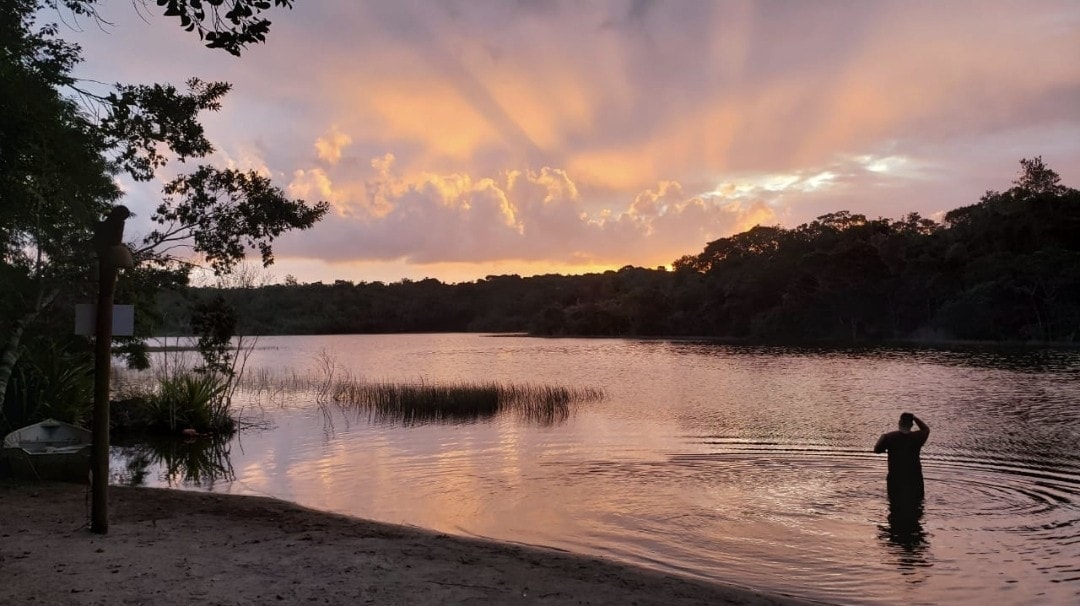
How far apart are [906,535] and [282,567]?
23.4 feet

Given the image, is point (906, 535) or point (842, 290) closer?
point (906, 535)

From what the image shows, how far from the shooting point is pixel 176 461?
14727 mm

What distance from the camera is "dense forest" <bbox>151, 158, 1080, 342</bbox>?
185ft

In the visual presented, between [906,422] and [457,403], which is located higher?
[906,422]

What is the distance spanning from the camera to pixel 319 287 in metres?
134

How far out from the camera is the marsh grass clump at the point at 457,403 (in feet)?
70.8

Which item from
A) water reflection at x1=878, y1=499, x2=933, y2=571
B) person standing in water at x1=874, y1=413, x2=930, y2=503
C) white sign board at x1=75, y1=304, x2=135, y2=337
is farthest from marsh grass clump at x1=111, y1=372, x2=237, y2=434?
water reflection at x1=878, y1=499, x2=933, y2=571

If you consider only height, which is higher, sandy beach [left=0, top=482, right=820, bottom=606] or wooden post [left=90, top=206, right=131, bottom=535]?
wooden post [left=90, top=206, right=131, bottom=535]

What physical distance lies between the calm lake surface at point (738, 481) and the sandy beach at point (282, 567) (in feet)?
4.41

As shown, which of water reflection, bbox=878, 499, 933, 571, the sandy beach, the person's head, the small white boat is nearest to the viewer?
the sandy beach

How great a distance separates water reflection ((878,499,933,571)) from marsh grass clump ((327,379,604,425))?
11271 millimetres

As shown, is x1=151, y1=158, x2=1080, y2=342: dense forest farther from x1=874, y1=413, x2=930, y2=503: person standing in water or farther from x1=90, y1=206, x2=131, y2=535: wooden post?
x1=874, y1=413, x2=930, y2=503: person standing in water

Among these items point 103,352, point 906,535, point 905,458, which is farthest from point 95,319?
point 905,458

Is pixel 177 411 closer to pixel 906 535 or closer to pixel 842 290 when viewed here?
pixel 906 535
